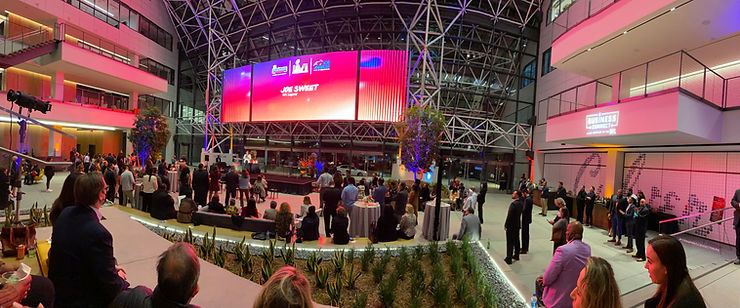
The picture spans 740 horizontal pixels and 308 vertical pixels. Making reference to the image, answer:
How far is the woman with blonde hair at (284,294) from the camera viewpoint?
1.11 meters

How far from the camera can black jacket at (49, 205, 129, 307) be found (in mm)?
1845

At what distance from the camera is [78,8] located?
1847cm

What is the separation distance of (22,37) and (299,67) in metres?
14.1

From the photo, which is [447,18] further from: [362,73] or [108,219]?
[108,219]

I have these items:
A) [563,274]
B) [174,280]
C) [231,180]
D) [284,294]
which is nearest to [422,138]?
[231,180]

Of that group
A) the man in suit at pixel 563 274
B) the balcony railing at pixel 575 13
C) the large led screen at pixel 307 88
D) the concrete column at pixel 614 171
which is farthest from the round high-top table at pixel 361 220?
the balcony railing at pixel 575 13

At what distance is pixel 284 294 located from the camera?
1112mm

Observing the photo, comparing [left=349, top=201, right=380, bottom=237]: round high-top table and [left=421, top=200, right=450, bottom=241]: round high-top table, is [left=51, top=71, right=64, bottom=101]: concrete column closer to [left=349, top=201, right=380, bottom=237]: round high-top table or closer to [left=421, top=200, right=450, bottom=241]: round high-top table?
[left=349, top=201, right=380, bottom=237]: round high-top table

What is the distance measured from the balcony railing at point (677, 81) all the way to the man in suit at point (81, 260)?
34.2 ft

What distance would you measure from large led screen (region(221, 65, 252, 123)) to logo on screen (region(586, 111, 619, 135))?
736 inches

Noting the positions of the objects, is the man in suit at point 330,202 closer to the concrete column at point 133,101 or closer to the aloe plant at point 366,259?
the aloe plant at point 366,259

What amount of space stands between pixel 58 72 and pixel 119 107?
523cm

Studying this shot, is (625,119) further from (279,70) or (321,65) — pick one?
(279,70)

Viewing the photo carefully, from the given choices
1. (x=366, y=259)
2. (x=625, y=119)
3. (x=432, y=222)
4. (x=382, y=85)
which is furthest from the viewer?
(x=382, y=85)
